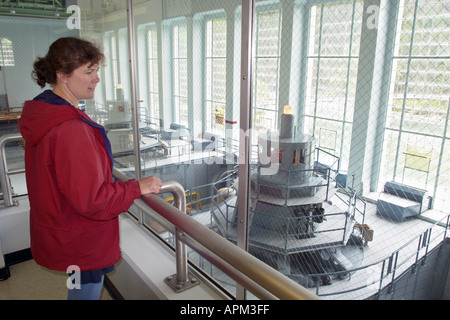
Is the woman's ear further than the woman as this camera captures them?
Yes

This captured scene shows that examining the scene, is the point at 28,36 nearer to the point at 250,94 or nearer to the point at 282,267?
the point at 282,267

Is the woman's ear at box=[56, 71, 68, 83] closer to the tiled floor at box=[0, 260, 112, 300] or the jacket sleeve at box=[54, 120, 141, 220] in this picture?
the jacket sleeve at box=[54, 120, 141, 220]

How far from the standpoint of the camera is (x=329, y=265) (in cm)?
426

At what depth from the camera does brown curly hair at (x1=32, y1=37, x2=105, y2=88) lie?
0.82 meters

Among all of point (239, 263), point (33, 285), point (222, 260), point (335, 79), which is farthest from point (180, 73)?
point (239, 263)

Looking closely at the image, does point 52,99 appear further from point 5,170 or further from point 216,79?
point 216,79

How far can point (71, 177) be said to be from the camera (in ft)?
2.37

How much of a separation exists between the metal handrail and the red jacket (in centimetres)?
14

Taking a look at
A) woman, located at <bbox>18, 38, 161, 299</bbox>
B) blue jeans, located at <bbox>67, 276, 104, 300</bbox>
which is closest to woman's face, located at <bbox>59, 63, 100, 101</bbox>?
woman, located at <bbox>18, 38, 161, 299</bbox>

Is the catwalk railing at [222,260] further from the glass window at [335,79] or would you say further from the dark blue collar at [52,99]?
the glass window at [335,79]

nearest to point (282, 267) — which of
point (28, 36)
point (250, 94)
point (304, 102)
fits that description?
point (250, 94)

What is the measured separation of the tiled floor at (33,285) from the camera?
1610 mm

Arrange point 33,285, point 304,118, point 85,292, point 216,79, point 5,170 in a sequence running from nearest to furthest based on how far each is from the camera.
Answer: point 85,292, point 33,285, point 5,170, point 304,118, point 216,79

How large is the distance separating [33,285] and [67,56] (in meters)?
1.37
